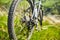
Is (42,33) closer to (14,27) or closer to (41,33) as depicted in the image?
(41,33)

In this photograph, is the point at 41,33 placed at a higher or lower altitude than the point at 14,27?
lower

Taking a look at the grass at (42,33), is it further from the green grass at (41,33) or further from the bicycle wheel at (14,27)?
the bicycle wheel at (14,27)

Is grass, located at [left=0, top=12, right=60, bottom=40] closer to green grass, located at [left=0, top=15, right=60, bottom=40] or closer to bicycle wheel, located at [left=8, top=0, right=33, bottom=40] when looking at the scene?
green grass, located at [left=0, top=15, right=60, bottom=40]

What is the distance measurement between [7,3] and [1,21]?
252cm

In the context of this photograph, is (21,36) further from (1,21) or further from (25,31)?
(1,21)

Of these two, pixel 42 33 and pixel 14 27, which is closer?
pixel 14 27

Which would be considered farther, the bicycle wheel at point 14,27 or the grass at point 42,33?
the grass at point 42,33

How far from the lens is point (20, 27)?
370 cm

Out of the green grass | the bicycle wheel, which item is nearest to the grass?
the green grass

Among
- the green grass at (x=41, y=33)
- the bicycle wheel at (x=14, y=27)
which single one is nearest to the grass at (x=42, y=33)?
the green grass at (x=41, y=33)

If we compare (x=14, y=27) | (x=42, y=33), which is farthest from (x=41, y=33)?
(x=14, y=27)

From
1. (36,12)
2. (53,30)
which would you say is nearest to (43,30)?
(53,30)

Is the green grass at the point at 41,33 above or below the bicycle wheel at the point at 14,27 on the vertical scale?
below

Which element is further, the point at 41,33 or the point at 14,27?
the point at 41,33
